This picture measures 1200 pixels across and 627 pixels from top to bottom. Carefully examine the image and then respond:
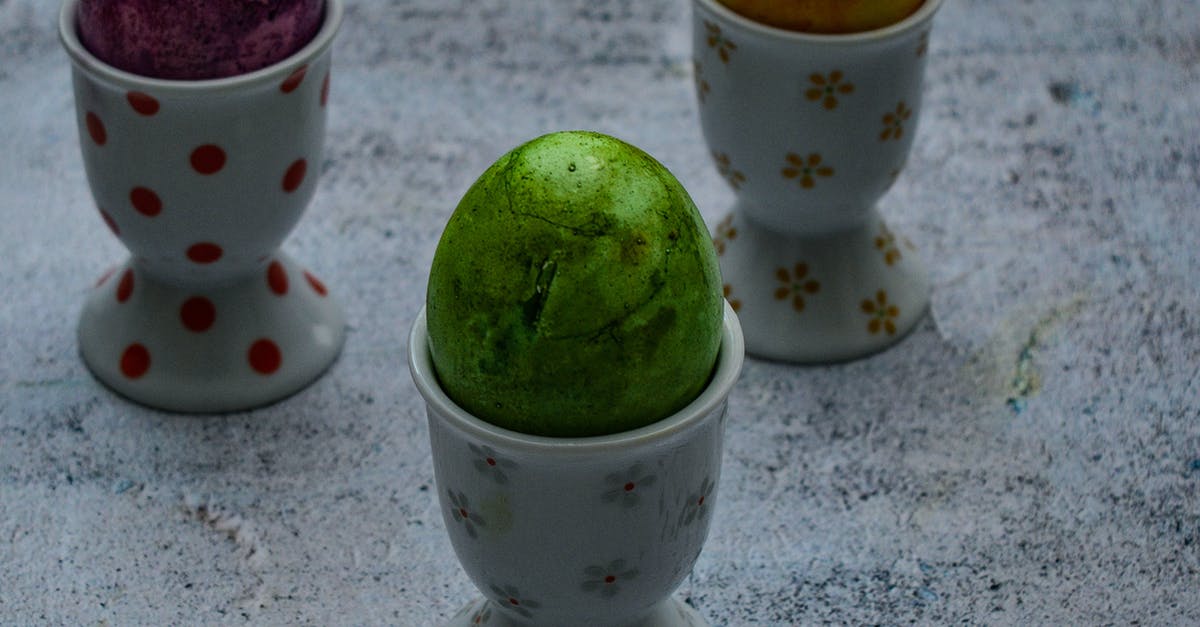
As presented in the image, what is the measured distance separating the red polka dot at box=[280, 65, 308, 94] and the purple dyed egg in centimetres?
2

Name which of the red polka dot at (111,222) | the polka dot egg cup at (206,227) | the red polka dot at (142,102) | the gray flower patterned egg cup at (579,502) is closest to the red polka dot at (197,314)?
the polka dot egg cup at (206,227)

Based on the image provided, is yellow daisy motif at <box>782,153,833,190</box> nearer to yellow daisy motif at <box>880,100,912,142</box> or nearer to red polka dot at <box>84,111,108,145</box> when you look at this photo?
yellow daisy motif at <box>880,100,912,142</box>

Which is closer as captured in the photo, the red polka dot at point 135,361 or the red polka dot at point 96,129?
the red polka dot at point 96,129

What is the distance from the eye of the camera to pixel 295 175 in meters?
1.56

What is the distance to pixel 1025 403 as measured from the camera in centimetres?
164

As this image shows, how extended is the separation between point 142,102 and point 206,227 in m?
0.14

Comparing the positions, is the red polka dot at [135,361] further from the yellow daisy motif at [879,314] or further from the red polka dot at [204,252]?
the yellow daisy motif at [879,314]

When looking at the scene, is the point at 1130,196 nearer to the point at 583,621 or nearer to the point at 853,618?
the point at 853,618

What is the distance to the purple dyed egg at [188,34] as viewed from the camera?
1.42 metres

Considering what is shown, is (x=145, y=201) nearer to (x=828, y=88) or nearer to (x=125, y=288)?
(x=125, y=288)

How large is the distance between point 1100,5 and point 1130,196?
464 millimetres

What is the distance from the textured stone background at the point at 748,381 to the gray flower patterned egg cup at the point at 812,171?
0.05 meters

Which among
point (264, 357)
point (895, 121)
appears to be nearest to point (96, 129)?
point (264, 357)

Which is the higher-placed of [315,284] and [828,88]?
[828,88]
